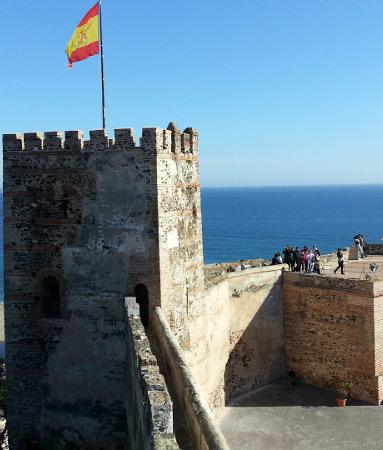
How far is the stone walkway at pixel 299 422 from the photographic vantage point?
18.4 m

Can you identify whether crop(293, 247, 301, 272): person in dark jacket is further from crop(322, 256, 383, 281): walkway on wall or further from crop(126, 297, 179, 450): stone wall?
crop(126, 297, 179, 450): stone wall

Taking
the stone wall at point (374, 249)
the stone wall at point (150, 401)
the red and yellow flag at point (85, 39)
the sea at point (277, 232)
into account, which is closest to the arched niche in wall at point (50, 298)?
the stone wall at point (150, 401)

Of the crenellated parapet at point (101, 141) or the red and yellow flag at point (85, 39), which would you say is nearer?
the crenellated parapet at point (101, 141)

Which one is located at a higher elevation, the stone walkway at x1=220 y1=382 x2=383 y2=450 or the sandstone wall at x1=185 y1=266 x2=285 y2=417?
the sandstone wall at x1=185 y1=266 x2=285 y2=417

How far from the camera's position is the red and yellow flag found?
16.5 m

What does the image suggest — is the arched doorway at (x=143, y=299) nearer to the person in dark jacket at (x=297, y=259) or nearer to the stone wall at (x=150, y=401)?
the stone wall at (x=150, y=401)

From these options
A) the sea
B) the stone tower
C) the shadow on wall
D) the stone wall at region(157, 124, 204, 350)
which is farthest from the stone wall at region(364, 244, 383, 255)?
the sea

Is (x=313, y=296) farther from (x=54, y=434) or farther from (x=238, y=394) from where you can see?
(x=54, y=434)

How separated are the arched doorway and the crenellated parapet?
362 cm

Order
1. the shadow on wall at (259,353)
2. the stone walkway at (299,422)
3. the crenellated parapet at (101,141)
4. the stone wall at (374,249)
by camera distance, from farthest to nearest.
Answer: the stone wall at (374,249)
the shadow on wall at (259,353)
the stone walkway at (299,422)
the crenellated parapet at (101,141)

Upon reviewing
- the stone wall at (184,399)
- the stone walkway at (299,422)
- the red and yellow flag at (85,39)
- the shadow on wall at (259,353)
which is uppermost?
the red and yellow flag at (85,39)

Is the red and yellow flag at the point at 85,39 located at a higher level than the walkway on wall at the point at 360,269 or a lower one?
higher

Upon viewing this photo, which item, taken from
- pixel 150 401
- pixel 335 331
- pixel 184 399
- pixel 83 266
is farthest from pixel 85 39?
pixel 335 331

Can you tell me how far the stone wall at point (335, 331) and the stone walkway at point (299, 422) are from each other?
32.3 inches
